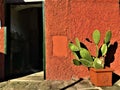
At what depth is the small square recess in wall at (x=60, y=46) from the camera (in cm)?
1012

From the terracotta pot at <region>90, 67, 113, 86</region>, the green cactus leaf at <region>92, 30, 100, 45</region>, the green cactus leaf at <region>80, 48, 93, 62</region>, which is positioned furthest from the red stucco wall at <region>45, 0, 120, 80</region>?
the terracotta pot at <region>90, 67, 113, 86</region>

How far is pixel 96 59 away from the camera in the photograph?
31.3ft

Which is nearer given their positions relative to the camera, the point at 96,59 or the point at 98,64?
the point at 98,64

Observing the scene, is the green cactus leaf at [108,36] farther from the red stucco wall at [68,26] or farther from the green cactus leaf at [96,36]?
the red stucco wall at [68,26]

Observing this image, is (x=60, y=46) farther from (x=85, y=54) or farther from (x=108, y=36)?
(x=108, y=36)

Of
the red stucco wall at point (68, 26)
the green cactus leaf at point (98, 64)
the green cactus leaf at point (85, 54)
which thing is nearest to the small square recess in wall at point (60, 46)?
the red stucco wall at point (68, 26)

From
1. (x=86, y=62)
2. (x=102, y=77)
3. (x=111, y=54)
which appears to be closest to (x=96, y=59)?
(x=86, y=62)

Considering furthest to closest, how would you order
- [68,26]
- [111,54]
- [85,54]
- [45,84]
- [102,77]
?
1. [111,54]
2. [68,26]
3. [85,54]
4. [45,84]
5. [102,77]

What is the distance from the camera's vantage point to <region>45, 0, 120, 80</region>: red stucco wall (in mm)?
10078

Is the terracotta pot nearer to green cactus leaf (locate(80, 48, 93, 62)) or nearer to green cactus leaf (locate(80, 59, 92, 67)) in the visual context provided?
green cactus leaf (locate(80, 59, 92, 67))

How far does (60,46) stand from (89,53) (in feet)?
3.38

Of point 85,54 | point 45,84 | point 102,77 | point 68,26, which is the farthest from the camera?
point 68,26

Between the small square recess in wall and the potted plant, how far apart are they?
361 millimetres

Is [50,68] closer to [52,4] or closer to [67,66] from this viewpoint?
[67,66]
